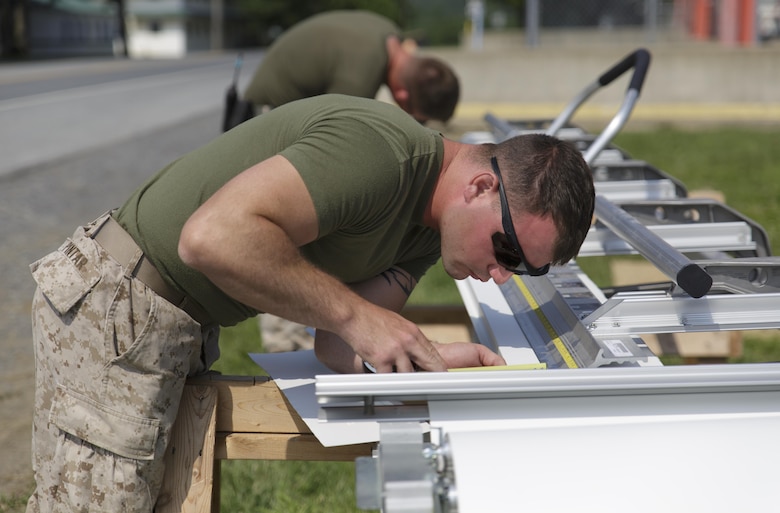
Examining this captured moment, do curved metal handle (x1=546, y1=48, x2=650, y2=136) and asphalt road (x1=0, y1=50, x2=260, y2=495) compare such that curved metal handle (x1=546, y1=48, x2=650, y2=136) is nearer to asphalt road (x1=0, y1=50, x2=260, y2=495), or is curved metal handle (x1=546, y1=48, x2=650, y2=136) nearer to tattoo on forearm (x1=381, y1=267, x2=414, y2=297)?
tattoo on forearm (x1=381, y1=267, x2=414, y2=297)

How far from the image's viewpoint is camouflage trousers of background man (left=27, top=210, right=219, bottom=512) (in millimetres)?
2191

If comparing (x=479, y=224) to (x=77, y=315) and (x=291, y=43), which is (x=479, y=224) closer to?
(x=77, y=315)

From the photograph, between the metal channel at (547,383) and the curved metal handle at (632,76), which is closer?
the metal channel at (547,383)

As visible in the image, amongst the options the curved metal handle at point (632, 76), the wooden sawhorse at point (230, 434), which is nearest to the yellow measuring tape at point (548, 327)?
the wooden sawhorse at point (230, 434)

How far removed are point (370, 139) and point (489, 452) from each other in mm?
862

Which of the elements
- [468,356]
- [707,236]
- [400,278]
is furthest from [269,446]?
[707,236]

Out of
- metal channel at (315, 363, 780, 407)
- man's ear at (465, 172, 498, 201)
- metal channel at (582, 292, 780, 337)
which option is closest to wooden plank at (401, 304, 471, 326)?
man's ear at (465, 172, 498, 201)

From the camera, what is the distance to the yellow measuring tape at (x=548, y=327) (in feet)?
6.78

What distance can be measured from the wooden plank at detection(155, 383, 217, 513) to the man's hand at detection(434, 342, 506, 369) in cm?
60

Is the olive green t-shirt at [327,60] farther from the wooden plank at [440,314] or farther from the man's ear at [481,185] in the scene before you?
the man's ear at [481,185]

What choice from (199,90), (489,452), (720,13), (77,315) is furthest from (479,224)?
(199,90)

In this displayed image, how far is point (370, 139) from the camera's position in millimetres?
2045

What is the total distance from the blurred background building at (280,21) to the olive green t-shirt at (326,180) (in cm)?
353

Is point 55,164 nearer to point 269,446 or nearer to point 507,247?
point 269,446
